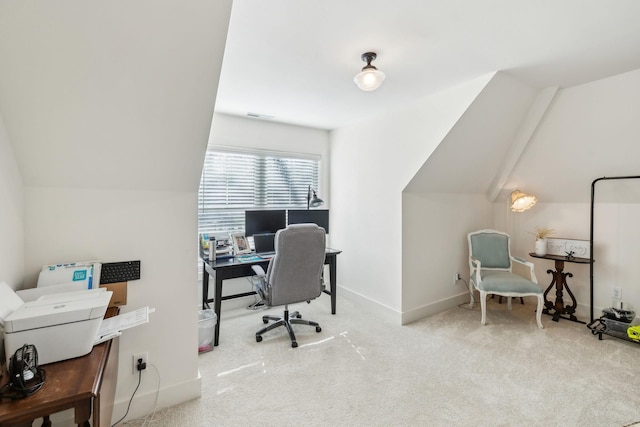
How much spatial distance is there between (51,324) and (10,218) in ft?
2.09

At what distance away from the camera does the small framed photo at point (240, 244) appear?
3168 millimetres

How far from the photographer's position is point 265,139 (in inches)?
143

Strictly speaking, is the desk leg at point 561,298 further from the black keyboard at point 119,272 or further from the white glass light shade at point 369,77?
the black keyboard at point 119,272

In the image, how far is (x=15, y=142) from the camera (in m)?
1.34

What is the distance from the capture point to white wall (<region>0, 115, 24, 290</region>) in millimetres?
1254

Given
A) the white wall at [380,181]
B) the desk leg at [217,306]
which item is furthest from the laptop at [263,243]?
the white wall at [380,181]

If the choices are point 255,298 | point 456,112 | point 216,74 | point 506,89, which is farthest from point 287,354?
point 506,89

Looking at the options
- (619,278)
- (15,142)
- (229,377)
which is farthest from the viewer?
(619,278)

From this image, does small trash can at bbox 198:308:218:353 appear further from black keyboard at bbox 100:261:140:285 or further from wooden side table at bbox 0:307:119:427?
wooden side table at bbox 0:307:119:427

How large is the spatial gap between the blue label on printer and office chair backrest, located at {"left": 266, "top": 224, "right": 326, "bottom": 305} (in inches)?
49.8

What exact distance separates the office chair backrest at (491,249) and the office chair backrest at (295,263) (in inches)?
80.3

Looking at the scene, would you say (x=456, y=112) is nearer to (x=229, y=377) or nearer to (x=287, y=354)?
(x=287, y=354)

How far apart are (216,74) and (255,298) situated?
2840mm

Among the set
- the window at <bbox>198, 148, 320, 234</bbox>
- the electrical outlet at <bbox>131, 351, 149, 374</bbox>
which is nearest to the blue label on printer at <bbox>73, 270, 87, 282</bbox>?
the electrical outlet at <bbox>131, 351, 149, 374</bbox>
